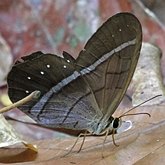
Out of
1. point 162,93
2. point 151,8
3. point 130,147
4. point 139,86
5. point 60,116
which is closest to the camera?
point 130,147

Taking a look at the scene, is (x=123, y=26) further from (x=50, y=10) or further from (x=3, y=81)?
(x=50, y=10)

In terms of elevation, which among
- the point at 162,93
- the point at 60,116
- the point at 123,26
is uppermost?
the point at 123,26

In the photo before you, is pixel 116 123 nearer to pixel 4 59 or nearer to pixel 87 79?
pixel 87 79

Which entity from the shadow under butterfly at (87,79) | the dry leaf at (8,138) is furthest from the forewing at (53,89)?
the dry leaf at (8,138)

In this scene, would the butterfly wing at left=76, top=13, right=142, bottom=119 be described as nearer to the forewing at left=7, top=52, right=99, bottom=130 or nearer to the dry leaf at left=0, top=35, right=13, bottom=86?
the forewing at left=7, top=52, right=99, bottom=130

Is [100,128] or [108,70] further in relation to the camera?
[100,128]

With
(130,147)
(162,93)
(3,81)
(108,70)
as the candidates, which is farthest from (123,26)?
(3,81)

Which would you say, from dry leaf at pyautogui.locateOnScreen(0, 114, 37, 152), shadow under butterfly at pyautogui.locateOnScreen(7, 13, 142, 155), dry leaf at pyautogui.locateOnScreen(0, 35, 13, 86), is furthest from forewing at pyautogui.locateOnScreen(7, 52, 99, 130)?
dry leaf at pyautogui.locateOnScreen(0, 35, 13, 86)
